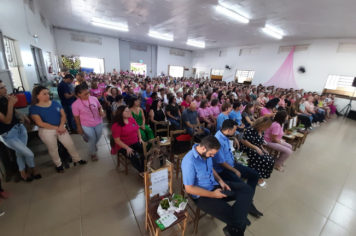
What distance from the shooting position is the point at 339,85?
7809mm

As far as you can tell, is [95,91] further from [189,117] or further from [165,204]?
[165,204]

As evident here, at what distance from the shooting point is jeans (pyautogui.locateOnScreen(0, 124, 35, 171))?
180 cm

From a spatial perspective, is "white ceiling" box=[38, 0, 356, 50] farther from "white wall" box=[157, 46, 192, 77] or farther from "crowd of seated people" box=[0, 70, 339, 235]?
"white wall" box=[157, 46, 192, 77]

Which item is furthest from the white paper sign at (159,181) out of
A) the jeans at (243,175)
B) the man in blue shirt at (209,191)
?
the jeans at (243,175)

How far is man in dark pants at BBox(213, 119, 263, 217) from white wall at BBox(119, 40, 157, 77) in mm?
13300

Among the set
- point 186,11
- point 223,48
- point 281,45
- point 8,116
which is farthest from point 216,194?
point 223,48

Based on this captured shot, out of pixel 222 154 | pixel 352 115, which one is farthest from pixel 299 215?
pixel 352 115

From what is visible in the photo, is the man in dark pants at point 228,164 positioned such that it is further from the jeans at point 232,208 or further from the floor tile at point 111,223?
the floor tile at point 111,223

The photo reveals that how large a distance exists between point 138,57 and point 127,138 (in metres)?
13.1

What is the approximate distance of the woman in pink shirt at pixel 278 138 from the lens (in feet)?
8.43

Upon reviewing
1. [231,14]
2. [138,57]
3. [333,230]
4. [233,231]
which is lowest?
[333,230]

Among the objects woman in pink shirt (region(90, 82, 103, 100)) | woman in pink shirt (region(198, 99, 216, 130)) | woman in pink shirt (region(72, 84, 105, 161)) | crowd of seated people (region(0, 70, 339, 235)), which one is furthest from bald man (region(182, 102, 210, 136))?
woman in pink shirt (region(90, 82, 103, 100))

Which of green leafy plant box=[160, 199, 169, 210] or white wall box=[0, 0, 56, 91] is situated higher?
white wall box=[0, 0, 56, 91]

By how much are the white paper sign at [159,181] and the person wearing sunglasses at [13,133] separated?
75.6 inches
